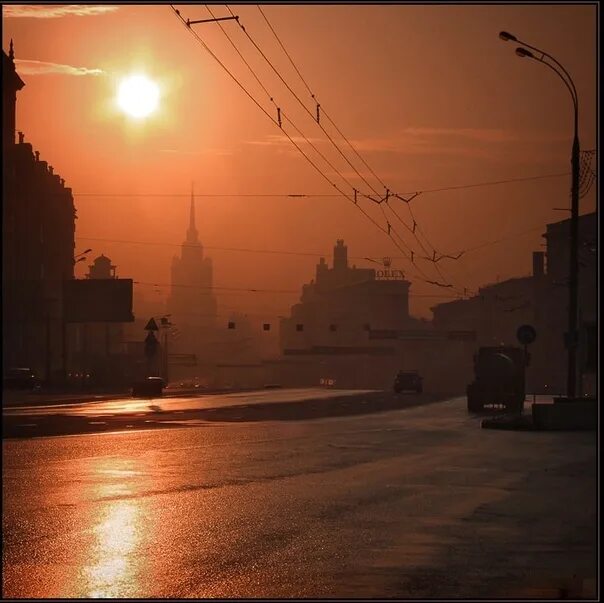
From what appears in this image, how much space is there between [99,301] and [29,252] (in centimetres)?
2281

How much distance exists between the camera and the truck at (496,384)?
5162cm

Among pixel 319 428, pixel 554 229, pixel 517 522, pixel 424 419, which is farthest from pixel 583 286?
pixel 517 522

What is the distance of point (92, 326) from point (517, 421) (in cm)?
14629

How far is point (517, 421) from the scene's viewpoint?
116 feet

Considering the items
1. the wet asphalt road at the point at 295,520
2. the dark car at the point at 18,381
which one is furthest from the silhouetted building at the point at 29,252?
the wet asphalt road at the point at 295,520

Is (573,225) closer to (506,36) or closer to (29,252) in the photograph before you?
(506,36)

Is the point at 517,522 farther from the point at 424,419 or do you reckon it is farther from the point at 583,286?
the point at 583,286

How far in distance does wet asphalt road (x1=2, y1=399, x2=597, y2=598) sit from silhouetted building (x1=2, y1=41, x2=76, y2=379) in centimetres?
6866

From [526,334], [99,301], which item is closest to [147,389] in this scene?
[99,301]

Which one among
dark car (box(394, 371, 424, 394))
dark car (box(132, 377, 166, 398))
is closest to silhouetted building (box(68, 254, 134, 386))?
dark car (box(132, 377, 166, 398))

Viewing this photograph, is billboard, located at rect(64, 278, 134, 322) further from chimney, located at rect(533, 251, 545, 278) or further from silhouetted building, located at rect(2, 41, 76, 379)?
chimney, located at rect(533, 251, 545, 278)

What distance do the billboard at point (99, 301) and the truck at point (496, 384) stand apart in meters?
52.2

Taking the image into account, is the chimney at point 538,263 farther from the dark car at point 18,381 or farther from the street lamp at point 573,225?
the street lamp at point 573,225

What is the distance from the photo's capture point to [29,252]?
122m
